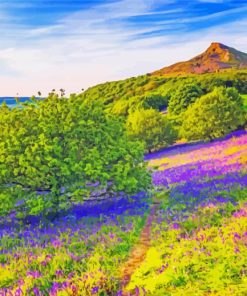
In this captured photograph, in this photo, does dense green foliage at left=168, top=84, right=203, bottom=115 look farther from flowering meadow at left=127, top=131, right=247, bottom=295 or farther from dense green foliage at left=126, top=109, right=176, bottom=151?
flowering meadow at left=127, top=131, right=247, bottom=295

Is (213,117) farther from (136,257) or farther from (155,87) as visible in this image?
(155,87)

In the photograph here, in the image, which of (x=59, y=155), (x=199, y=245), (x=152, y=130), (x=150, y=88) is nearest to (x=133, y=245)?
(x=199, y=245)

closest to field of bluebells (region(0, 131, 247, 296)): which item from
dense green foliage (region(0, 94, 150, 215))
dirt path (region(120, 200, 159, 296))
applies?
dirt path (region(120, 200, 159, 296))

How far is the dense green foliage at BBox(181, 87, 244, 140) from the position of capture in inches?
1863

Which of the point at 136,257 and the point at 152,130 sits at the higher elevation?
the point at 152,130

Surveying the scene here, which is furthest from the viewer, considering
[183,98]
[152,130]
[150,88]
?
[150,88]

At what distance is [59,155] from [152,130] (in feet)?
123

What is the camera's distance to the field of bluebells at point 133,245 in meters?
8.52

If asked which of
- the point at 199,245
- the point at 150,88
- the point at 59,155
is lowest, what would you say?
the point at 199,245

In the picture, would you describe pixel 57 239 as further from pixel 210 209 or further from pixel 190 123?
pixel 190 123

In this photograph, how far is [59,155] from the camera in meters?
15.9

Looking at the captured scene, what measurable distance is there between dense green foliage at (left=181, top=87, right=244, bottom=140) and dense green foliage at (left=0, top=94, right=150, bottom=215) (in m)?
31.3

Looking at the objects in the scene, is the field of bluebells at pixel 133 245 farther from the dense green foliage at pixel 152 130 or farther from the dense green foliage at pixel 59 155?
the dense green foliage at pixel 152 130

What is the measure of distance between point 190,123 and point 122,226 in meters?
37.2
